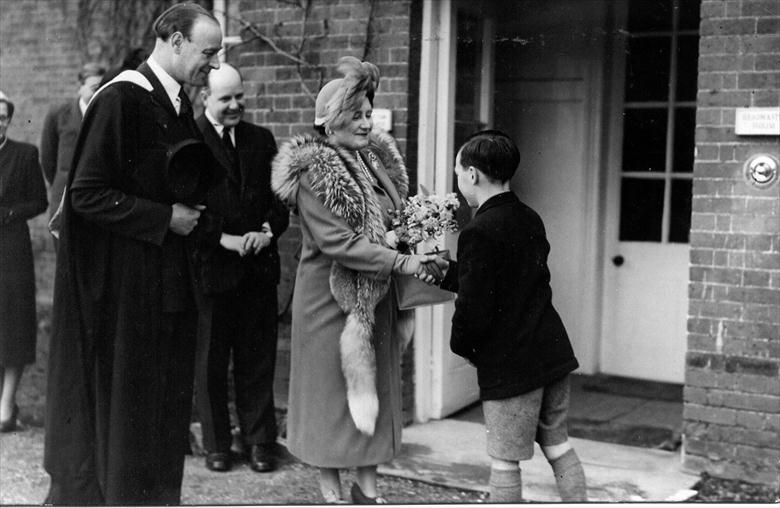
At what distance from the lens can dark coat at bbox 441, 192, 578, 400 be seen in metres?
3.79

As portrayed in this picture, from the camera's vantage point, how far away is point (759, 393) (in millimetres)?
5164

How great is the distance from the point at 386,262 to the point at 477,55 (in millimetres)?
2664

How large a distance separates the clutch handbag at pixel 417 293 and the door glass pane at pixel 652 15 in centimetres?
354

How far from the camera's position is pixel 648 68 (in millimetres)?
7207

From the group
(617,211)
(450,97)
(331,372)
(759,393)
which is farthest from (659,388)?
(331,372)

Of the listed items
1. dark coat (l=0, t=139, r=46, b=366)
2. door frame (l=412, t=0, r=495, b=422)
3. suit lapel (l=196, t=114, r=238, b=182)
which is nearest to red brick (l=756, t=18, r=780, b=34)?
door frame (l=412, t=0, r=495, b=422)

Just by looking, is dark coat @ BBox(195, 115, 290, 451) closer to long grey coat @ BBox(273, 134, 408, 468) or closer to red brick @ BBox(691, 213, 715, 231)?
long grey coat @ BBox(273, 134, 408, 468)

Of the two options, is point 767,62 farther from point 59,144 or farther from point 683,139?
point 59,144

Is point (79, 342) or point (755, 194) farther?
point (755, 194)

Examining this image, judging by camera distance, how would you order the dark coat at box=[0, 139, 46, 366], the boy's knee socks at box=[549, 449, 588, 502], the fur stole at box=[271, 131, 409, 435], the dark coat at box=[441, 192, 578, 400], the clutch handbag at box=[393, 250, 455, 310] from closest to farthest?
1. the dark coat at box=[441, 192, 578, 400]
2. the boy's knee socks at box=[549, 449, 588, 502]
3. the fur stole at box=[271, 131, 409, 435]
4. the clutch handbag at box=[393, 250, 455, 310]
5. the dark coat at box=[0, 139, 46, 366]

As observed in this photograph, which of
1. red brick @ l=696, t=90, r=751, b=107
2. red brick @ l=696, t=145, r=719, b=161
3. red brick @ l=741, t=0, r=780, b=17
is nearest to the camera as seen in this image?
red brick @ l=741, t=0, r=780, b=17

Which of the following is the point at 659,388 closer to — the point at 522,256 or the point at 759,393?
the point at 759,393

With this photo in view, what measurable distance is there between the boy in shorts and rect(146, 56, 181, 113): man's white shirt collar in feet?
3.97

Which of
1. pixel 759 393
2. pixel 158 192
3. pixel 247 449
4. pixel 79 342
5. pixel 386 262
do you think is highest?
pixel 158 192
